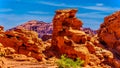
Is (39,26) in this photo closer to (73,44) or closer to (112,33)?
(112,33)

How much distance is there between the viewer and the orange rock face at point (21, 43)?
5522 cm

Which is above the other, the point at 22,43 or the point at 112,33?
the point at 112,33

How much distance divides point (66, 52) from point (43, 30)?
68459 mm

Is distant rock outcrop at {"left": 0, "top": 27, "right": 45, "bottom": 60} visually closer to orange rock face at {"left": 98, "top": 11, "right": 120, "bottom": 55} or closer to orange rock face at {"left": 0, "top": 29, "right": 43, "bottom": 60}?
orange rock face at {"left": 0, "top": 29, "right": 43, "bottom": 60}

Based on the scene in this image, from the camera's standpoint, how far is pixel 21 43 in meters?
55.4

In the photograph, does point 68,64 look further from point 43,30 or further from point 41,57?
point 43,30

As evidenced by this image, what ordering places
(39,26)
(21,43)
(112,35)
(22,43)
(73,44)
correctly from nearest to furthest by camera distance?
(21,43)
(22,43)
(73,44)
(112,35)
(39,26)

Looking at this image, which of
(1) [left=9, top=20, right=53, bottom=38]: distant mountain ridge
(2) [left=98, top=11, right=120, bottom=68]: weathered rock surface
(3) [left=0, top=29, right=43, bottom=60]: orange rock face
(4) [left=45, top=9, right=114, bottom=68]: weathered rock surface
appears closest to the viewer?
(3) [left=0, top=29, right=43, bottom=60]: orange rock face

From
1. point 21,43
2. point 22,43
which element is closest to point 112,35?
point 22,43

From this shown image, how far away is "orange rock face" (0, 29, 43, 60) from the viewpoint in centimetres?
5522

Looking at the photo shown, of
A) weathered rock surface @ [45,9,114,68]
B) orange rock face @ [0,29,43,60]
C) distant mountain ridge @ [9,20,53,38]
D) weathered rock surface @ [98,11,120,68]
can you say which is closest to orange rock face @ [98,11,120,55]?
weathered rock surface @ [98,11,120,68]

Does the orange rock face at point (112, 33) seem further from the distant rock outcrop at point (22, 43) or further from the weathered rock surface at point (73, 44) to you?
the distant rock outcrop at point (22, 43)

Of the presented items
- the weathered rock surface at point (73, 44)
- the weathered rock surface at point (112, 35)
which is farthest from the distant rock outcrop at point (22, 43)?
the weathered rock surface at point (112, 35)

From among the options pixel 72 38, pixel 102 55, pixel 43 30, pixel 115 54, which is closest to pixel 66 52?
pixel 72 38
